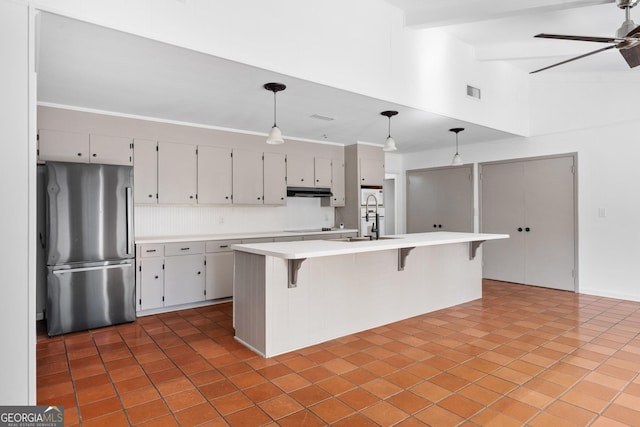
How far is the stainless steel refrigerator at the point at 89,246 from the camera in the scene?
3.56 m

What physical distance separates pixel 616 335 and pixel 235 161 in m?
4.73

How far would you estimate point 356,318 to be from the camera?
3.63m

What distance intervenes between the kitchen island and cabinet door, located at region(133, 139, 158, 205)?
68.3 inches

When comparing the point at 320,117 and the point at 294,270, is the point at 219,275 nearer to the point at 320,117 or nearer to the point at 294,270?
the point at 294,270

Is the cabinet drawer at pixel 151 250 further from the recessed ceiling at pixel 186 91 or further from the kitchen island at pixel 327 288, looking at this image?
the recessed ceiling at pixel 186 91

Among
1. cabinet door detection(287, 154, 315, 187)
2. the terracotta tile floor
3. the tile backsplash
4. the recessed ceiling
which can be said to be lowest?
the terracotta tile floor

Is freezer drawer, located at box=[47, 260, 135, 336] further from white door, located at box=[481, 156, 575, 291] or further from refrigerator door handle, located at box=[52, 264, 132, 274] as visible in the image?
white door, located at box=[481, 156, 575, 291]

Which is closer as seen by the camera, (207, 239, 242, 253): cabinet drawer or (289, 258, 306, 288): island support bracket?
(289, 258, 306, 288): island support bracket

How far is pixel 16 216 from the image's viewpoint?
6.23ft

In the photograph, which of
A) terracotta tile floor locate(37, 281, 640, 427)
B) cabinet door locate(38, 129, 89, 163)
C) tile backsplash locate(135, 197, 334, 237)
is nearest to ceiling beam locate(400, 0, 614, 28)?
terracotta tile floor locate(37, 281, 640, 427)

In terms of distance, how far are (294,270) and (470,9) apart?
2951 millimetres

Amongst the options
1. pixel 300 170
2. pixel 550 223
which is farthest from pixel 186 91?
pixel 550 223

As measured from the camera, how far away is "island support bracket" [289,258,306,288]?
10.0ft

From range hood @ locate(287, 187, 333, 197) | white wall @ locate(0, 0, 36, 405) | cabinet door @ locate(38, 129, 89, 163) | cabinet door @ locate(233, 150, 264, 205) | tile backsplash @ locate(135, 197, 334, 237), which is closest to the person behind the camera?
white wall @ locate(0, 0, 36, 405)
